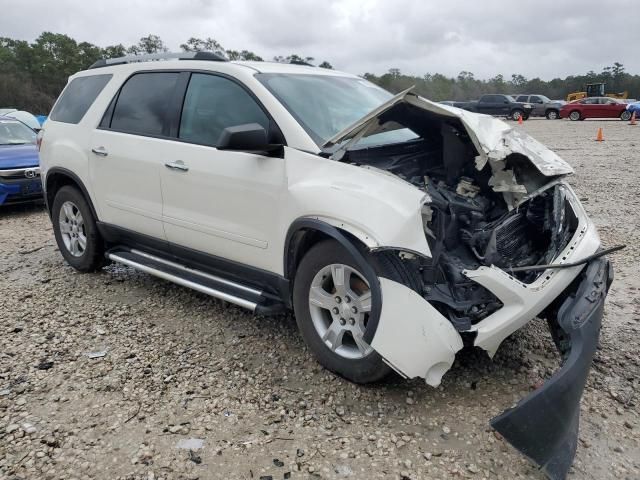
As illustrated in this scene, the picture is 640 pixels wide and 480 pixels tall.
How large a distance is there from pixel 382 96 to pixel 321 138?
4.21 feet

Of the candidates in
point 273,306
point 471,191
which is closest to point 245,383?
point 273,306

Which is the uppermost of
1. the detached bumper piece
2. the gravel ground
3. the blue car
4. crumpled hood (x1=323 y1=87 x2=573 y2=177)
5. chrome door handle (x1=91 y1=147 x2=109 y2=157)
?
crumpled hood (x1=323 y1=87 x2=573 y2=177)

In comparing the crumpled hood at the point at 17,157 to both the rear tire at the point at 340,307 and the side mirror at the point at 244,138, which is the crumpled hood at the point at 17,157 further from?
the rear tire at the point at 340,307

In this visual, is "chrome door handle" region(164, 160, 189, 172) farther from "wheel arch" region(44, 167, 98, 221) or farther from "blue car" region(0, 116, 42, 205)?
"blue car" region(0, 116, 42, 205)

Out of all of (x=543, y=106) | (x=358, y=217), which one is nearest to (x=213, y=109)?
(x=358, y=217)

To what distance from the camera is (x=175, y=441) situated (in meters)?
2.71

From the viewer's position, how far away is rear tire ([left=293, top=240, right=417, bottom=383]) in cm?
281

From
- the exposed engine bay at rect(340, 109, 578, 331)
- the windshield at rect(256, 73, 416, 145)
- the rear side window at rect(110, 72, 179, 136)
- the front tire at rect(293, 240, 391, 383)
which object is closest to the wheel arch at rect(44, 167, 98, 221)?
the rear side window at rect(110, 72, 179, 136)

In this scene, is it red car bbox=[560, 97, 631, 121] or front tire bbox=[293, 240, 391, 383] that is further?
red car bbox=[560, 97, 631, 121]

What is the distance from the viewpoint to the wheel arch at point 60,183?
483cm

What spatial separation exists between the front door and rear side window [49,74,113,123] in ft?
4.45

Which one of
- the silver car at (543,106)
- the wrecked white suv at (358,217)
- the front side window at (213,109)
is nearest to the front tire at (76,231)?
the wrecked white suv at (358,217)

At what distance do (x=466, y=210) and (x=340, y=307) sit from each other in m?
0.91

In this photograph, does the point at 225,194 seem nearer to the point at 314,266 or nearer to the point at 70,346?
the point at 314,266
